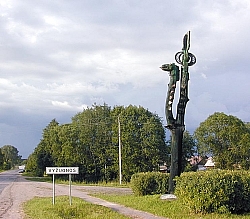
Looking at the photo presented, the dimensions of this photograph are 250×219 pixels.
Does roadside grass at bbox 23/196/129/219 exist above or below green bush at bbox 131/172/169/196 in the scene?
below

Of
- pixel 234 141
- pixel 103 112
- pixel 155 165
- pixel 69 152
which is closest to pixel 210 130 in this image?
pixel 234 141

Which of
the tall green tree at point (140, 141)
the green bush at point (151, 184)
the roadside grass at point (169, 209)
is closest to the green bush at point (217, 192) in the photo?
the roadside grass at point (169, 209)

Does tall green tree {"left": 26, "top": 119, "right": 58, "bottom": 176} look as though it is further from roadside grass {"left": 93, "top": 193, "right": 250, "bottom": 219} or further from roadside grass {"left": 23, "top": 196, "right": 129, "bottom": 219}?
roadside grass {"left": 23, "top": 196, "right": 129, "bottom": 219}

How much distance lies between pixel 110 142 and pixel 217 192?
38.2 m

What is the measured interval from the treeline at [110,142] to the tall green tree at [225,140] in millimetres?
5250

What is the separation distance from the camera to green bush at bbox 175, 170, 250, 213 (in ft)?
42.7

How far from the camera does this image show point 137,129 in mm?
49531

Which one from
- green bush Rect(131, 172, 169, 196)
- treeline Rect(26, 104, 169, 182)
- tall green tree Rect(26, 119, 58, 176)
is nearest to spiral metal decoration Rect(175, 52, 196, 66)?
green bush Rect(131, 172, 169, 196)

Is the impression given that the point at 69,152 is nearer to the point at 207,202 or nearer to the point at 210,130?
the point at 210,130

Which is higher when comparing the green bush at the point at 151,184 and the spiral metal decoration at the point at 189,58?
the spiral metal decoration at the point at 189,58

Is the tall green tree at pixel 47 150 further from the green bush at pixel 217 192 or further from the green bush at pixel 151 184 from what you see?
the green bush at pixel 217 192

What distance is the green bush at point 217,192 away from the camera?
13.0 meters

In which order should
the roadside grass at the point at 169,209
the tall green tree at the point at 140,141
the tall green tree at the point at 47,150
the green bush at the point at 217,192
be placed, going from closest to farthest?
the roadside grass at the point at 169,209 → the green bush at the point at 217,192 → the tall green tree at the point at 140,141 → the tall green tree at the point at 47,150

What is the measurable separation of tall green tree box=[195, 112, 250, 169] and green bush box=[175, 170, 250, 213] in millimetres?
34975
